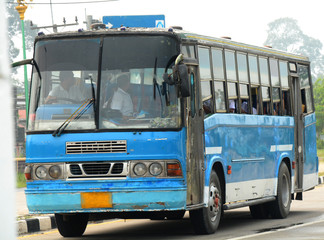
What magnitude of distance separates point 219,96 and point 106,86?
213cm

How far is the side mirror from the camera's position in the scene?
896cm

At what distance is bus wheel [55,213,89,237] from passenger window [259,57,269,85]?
3886mm

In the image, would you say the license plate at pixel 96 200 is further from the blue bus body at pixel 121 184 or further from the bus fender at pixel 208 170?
the bus fender at pixel 208 170

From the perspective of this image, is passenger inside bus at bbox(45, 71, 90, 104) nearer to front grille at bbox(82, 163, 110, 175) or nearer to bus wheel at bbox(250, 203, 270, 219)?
front grille at bbox(82, 163, 110, 175)

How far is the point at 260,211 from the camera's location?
13.2m

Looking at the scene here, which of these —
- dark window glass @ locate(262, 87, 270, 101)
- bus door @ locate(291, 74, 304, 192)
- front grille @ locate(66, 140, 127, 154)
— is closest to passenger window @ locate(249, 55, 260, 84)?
dark window glass @ locate(262, 87, 270, 101)

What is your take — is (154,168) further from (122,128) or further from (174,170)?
(122,128)

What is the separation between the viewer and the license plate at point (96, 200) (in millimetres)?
9070

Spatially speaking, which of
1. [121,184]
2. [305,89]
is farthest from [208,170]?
[305,89]

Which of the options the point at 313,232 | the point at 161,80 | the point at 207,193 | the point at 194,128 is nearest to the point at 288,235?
the point at 313,232

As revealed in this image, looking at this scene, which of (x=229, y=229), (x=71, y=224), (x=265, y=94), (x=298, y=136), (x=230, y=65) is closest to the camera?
(x=71, y=224)

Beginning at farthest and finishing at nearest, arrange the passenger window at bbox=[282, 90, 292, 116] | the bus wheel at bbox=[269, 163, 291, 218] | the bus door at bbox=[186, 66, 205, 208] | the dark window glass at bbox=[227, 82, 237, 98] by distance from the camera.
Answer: the passenger window at bbox=[282, 90, 292, 116]
the bus wheel at bbox=[269, 163, 291, 218]
the dark window glass at bbox=[227, 82, 237, 98]
the bus door at bbox=[186, 66, 205, 208]

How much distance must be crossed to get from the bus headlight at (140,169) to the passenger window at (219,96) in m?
1.99

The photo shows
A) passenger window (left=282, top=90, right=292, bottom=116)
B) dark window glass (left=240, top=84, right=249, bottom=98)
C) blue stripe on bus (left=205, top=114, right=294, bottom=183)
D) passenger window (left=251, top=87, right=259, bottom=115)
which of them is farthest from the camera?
passenger window (left=282, top=90, right=292, bottom=116)
